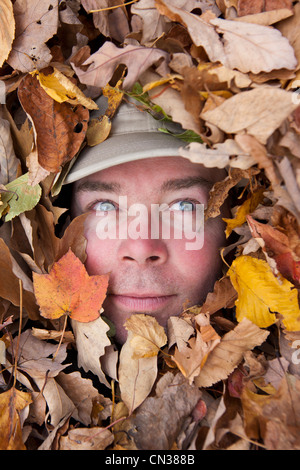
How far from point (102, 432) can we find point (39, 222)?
0.57m

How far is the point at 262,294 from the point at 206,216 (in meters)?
0.26

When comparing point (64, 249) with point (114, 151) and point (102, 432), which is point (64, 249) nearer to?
point (114, 151)

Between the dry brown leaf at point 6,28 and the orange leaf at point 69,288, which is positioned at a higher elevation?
the dry brown leaf at point 6,28

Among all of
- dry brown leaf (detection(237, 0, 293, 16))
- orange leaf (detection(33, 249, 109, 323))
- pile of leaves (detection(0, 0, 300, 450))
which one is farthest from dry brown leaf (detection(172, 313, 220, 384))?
dry brown leaf (detection(237, 0, 293, 16))

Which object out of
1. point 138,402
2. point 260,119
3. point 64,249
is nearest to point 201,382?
point 138,402

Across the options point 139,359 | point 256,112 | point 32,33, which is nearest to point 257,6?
point 256,112

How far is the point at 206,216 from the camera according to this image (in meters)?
1.25

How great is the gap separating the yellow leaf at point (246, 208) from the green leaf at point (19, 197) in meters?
0.50

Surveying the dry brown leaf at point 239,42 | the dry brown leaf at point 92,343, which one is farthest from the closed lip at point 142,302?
the dry brown leaf at point 239,42

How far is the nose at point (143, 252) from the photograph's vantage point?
3.93 feet

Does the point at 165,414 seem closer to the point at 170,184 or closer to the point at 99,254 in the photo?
the point at 99,254

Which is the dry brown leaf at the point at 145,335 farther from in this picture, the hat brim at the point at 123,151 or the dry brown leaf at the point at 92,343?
the hat brim at the point at 123,151

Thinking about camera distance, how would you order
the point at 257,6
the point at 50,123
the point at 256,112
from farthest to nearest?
the point at 50,123 → the point at 257,6 → the point at 256,112

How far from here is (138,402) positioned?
111 centimetres
